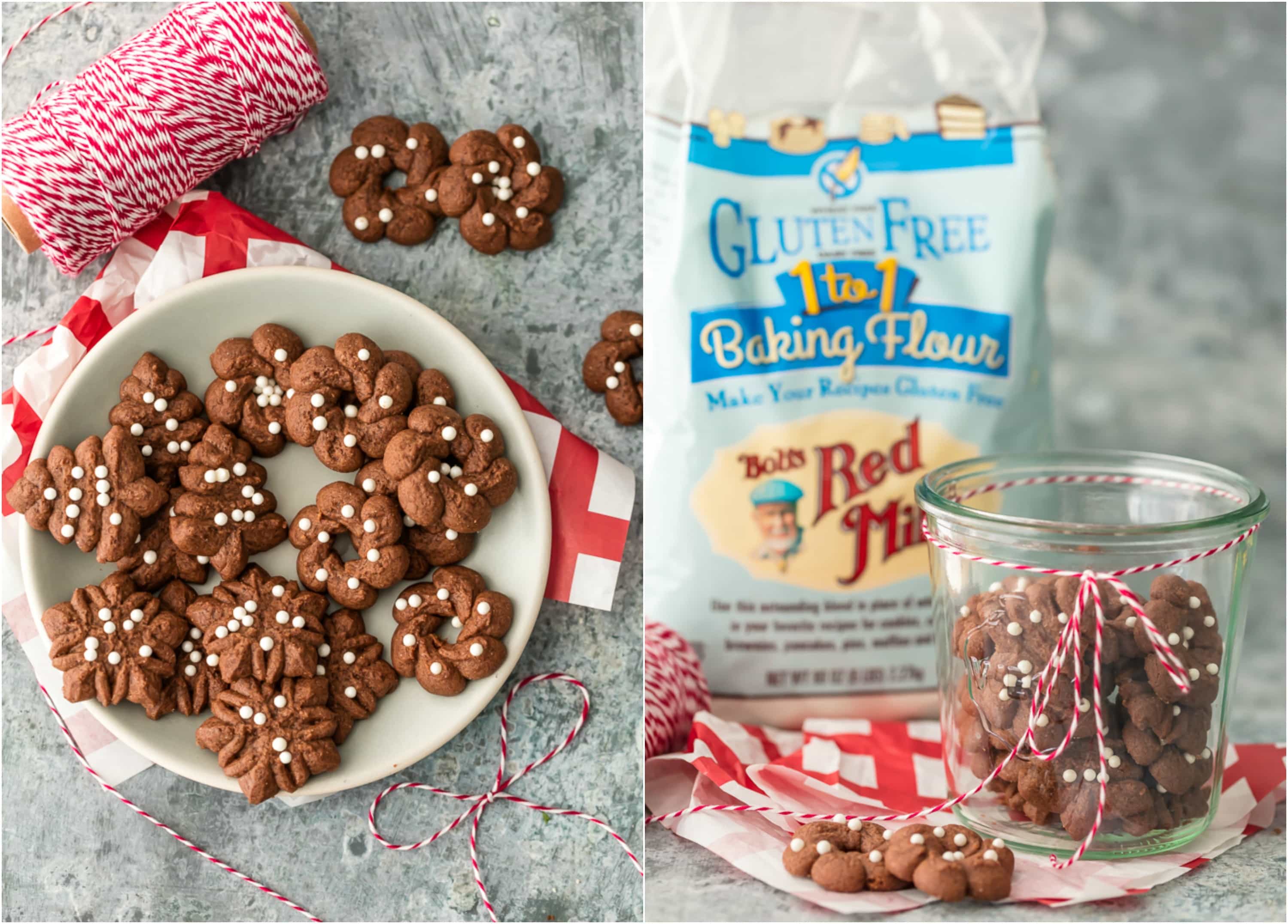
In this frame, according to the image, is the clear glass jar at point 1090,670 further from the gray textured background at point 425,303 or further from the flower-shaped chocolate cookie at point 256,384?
the flower-shaped chocolate cookie at point 256,384

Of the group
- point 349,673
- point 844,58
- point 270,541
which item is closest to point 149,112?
point 270,541

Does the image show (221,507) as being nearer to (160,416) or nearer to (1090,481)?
(160,416)

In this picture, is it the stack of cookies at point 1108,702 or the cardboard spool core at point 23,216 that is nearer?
the stack of cookies at point 1108,702

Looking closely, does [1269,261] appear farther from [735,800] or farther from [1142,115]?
[735,800]

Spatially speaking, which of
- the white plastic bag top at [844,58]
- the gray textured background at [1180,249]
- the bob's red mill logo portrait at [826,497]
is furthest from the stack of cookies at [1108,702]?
the white plastic bag top at [844,58]

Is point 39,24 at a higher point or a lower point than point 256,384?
higher

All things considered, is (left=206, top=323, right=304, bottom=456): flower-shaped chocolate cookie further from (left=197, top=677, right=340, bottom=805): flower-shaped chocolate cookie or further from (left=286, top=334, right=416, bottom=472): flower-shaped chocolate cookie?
(left=197, top=677, right=340, bottom=805): flower-shaped chocolate cookie

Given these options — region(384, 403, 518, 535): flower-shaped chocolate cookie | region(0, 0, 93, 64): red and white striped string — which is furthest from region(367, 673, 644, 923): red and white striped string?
region(0, 0, 93, 64): red and white striped string
